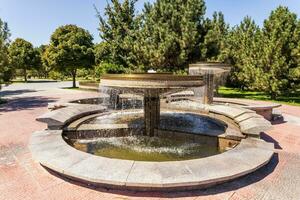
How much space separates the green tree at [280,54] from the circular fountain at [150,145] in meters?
11.1

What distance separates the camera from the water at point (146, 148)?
267 inches

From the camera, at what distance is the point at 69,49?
3278 centimetres

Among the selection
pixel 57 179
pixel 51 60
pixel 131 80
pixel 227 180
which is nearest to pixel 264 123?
pixel 227 180

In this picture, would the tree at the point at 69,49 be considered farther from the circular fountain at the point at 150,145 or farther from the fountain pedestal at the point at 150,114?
the fountain pedestal at the point at 150,114

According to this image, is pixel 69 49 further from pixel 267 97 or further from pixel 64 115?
pixel 64 115

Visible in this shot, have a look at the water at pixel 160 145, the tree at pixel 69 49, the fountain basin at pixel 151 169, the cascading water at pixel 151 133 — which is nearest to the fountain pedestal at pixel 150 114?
the cascading water at pixel 151 133

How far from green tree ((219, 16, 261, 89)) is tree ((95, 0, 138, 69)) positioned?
447 inches

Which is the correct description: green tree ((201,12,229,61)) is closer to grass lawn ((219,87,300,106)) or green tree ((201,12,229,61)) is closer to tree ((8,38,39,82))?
grass lawn ((219,87,300,106))

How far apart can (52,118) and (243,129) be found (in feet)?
20.4

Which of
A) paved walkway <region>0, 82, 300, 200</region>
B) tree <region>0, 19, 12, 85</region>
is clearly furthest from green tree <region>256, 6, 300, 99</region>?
tree <region>0, 19, 12, 85</region>

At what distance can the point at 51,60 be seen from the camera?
32812mm

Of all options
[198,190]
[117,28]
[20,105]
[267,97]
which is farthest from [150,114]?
[117,28]

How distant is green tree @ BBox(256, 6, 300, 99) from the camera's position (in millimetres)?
19703

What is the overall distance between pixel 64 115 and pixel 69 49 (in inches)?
1007
